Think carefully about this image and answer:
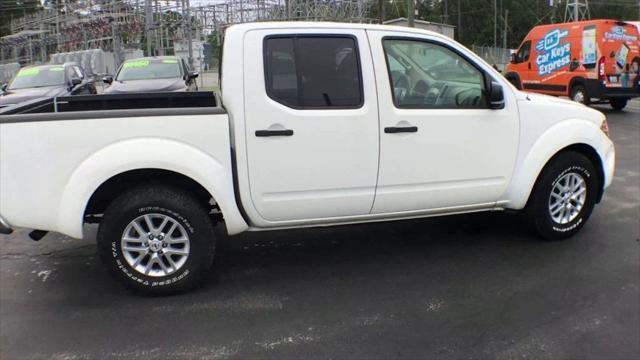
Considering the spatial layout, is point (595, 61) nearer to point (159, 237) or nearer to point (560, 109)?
point (560, 109)

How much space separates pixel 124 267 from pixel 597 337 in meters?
3.12

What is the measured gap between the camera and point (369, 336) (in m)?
3.41

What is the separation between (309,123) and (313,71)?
400 mm

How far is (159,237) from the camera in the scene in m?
3.89

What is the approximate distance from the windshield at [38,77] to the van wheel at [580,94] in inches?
521

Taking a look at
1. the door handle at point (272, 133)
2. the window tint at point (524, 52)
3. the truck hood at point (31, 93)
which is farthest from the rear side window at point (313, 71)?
the window tint at point (524, 52)

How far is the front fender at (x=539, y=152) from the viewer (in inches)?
181

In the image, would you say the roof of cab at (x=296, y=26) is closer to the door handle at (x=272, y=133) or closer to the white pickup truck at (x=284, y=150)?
the white pickup truck at (x=284, y=150)

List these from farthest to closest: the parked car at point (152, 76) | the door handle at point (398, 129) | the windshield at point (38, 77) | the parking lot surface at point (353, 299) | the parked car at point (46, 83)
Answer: the windshield at point (38, 77), the parked car at point (46, 83), the parked car at point (152, 76), the door handle at point (398, 129), the parking lot surface at point (353, 299)

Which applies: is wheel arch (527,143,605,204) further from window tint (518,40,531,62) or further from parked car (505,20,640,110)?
window tint (518,40,531,62)

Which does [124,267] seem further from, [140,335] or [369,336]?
[369,336]

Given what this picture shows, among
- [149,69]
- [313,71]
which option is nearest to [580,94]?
[149,69]

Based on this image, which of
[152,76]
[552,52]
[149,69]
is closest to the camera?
[152,76]

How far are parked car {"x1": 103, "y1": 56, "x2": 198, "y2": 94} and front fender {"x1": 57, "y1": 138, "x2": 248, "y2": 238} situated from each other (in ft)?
27.9
